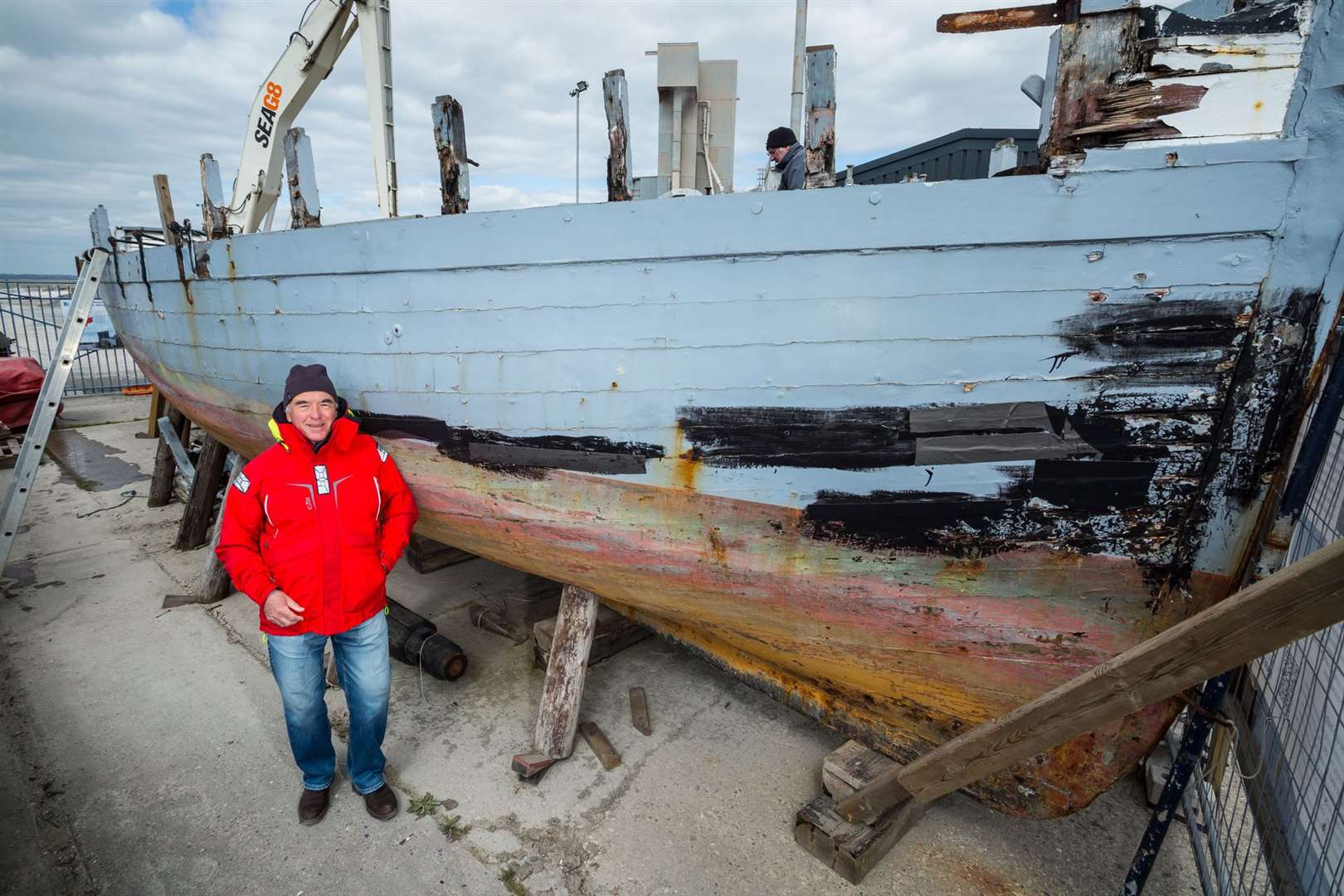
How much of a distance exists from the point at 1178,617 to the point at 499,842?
230 centimetres

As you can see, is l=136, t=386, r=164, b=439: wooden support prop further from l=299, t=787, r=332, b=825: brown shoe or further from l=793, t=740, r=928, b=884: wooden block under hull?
l=793, t=740, r=928, b=884: wooden block under hull

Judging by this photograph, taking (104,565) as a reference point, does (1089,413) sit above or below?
above

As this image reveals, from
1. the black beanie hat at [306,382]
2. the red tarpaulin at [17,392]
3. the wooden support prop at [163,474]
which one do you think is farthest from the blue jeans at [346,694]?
the red tarpaulin at [17,392]

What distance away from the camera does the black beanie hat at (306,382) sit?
2125 mm

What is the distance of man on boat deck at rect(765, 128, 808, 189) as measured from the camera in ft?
8.44

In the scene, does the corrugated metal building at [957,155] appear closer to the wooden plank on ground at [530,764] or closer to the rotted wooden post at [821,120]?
the rotted wooden post at [821,120]

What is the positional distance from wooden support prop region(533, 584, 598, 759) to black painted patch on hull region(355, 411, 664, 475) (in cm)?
70

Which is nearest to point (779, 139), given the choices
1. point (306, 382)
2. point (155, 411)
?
point (306, 382)

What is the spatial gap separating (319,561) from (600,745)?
4.58ft

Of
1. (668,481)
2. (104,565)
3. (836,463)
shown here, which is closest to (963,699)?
(836,463)

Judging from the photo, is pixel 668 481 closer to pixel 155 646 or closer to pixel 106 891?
pixel 106 891

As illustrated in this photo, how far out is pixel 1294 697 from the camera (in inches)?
87.2

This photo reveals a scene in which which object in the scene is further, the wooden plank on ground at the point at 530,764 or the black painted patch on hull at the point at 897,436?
the wooden plank on ground at the point at 530,764

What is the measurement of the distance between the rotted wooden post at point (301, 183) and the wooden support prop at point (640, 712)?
2638mm
